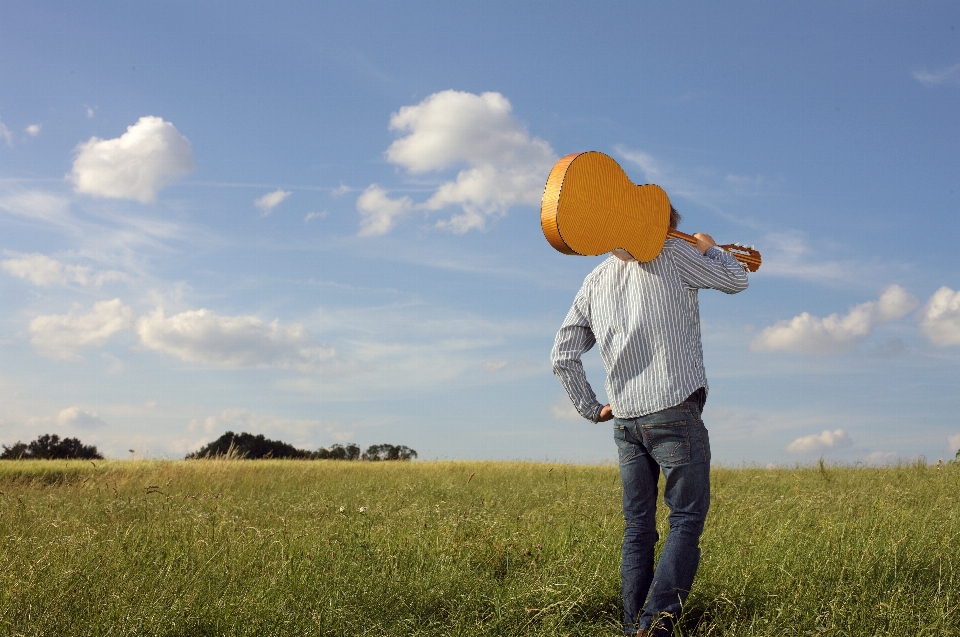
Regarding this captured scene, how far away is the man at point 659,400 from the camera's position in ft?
A: 12.7

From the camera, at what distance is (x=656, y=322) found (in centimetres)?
403

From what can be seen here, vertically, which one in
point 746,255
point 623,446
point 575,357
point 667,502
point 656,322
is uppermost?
point 746,255

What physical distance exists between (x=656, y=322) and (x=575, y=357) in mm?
708

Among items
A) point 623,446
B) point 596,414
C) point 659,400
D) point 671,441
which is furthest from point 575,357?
point 671,441

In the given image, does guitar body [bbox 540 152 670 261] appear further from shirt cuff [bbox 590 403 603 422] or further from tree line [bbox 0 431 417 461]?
tree line [bbox 0 431 417 461]

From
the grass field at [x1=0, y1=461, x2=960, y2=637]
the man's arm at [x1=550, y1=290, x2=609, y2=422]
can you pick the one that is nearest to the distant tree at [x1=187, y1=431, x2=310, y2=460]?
the grass field at [x1=0, y1=461, x2=960, y2=637]

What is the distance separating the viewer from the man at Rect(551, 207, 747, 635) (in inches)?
152

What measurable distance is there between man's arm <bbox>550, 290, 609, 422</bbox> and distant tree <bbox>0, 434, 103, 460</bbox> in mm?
20614

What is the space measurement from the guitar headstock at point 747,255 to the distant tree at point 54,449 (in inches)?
844

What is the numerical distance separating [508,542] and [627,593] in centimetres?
185

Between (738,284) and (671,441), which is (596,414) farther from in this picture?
(738,284)

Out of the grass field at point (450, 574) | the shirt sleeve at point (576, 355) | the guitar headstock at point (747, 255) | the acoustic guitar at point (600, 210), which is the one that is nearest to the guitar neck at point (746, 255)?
the guitar headstock at point (747, 255)

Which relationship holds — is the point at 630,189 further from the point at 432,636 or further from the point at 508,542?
the point at 508,542

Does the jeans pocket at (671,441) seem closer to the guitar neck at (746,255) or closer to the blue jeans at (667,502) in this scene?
the blue jeans at (667,502)
